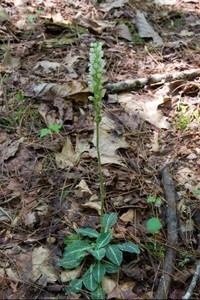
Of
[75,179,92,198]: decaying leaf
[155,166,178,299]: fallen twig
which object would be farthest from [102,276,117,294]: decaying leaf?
[75,179,92,198]: decaying leaf

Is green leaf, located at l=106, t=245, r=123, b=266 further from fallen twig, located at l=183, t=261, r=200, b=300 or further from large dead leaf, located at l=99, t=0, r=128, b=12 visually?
large dead leaf, located at l=99, t=0, r=128, b=12

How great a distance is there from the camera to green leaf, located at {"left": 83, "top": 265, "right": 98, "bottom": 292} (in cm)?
207

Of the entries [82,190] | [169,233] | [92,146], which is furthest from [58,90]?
[169,233]

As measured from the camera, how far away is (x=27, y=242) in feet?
7.64

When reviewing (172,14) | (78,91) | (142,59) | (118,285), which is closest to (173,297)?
(118,285)

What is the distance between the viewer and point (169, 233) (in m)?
2.35

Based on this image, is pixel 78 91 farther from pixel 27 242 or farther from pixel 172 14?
pixel 172 14

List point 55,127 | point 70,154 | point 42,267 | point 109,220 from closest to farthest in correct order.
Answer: point 42,267, point 109,220, point 70,154, point 55,127

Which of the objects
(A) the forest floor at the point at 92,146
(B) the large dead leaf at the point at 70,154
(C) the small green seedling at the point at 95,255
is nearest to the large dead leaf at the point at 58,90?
(A) the forest floor at the point at 92,146

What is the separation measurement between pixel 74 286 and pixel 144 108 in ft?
5.13

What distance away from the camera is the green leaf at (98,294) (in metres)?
2.05

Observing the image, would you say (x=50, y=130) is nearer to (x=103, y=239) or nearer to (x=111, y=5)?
(x=103, y=239)

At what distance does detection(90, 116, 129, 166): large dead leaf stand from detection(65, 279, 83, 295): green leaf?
2.87 ft

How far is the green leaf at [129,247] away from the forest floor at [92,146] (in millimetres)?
76
